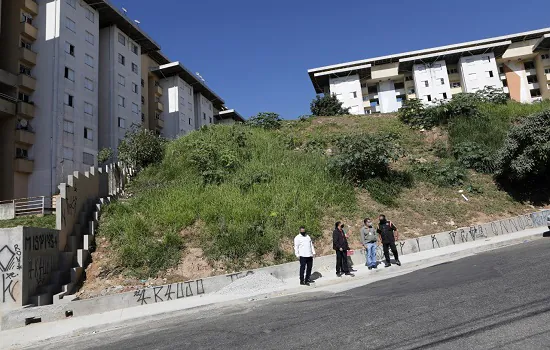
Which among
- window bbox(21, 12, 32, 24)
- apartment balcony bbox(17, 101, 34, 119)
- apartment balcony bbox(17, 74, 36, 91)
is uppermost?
window bbox(21, 12, 32, 24)

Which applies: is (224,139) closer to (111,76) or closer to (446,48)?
(111,76)

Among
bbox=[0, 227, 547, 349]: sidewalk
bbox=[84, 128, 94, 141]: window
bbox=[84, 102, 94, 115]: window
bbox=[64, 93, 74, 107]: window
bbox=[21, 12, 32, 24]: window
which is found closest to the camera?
bbox=[0, 227, 547, 349]: sidewalk

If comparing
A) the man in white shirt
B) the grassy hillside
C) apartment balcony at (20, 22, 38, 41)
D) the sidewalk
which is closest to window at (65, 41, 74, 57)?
apartment balcony at (20, 22, 38, 41)

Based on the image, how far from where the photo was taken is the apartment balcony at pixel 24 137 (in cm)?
2794

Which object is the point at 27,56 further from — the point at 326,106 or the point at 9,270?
the point at 326,106

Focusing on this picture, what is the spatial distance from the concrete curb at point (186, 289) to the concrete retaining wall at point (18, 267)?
0.64 meters

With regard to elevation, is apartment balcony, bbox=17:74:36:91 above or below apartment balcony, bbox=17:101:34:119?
above

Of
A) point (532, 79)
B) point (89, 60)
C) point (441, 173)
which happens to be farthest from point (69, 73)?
point (532, 79)

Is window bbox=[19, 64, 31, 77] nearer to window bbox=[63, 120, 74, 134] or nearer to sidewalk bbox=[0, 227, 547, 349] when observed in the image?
window bbox=[63, 120, 74, 134]

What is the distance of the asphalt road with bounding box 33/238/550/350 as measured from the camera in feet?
15.8

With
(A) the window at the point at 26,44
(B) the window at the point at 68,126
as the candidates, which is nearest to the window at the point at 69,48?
(A) the window at the point at 26,44

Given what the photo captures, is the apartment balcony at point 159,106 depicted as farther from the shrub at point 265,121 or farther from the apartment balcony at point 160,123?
the shrub at point 265,121

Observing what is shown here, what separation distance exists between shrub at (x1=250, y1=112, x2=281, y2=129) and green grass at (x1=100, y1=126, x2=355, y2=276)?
7083 mm

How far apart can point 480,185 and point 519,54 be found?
55435 millimetres
